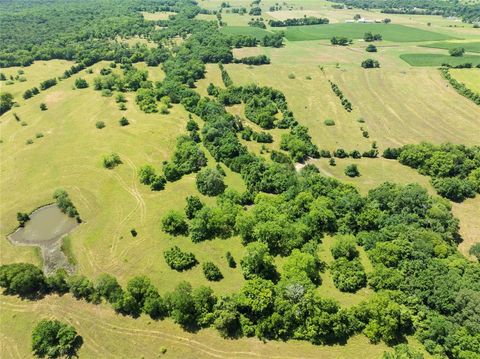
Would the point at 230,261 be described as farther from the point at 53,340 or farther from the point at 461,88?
the point at 461,88

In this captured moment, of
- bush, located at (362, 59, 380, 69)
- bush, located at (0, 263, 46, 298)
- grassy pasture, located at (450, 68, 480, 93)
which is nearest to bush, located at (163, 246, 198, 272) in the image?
bush, located at (0, 263, 46, 298)

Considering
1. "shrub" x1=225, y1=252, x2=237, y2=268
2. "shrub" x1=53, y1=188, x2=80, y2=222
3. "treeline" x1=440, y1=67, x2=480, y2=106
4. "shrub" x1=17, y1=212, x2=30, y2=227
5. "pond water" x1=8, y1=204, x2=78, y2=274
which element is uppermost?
"treeline" x1=440, y1=67, x2=480, y2=106

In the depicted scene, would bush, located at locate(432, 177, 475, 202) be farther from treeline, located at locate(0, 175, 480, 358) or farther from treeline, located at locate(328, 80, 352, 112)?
treeline, located at locate(328, 80, 352, 112)

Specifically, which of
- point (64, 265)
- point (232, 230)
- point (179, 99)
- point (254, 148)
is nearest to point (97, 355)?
point (64, 265)

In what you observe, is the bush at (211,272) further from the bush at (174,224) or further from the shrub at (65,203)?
the shrub at (65,203)

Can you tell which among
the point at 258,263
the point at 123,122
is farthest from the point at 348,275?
the point at 123,122

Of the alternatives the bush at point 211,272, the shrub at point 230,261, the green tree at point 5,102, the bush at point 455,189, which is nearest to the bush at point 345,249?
the shrub at point 230,261
